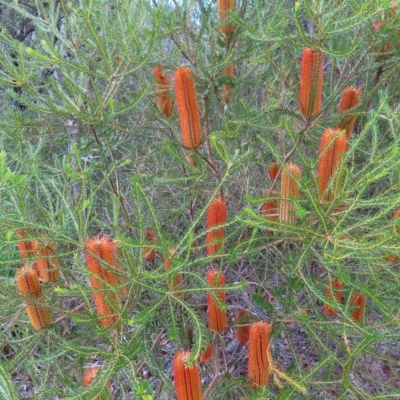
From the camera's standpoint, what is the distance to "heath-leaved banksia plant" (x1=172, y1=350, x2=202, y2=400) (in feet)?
4.92

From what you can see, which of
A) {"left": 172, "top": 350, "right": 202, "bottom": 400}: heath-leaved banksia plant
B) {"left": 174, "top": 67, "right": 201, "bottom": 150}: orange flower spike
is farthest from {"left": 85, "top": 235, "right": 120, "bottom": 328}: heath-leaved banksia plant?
{"left": 174, "top": 67, "right": 201, "bottom": 150}: orange flower spike

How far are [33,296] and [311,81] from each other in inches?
53.0

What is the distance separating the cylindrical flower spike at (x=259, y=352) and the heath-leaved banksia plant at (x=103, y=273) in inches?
19.0

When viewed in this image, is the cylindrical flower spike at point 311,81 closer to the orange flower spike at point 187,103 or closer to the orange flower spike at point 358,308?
the orange flower spike at point 187,103

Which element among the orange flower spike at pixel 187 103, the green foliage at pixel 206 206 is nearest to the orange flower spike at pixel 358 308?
the green foliage at pixel 206 206

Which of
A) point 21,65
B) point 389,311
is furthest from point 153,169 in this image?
point 389,311

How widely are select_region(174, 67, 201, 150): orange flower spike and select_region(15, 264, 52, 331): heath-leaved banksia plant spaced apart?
2.67 feet

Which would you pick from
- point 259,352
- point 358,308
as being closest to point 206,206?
point 259,352

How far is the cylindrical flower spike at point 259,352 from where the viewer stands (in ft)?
5.42

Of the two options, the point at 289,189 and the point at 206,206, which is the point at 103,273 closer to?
the point at 206,206

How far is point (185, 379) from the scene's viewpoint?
1507 millimetres

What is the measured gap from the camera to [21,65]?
5.55 ft

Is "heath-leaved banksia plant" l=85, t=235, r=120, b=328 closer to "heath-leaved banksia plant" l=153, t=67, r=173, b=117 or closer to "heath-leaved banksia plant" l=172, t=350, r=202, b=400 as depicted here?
"heath-leaved banksia plant" l=172, t=350, r=202, b=400

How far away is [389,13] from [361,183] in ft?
3.07
